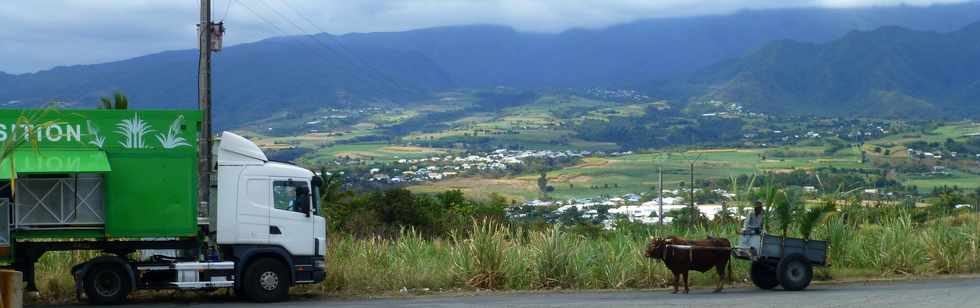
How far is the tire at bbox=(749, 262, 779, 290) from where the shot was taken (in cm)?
1833

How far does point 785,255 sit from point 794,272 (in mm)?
298

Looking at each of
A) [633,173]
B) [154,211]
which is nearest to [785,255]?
[154,211]

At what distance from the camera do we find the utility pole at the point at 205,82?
18.0 meters

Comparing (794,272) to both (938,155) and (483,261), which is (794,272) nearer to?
(483,261)

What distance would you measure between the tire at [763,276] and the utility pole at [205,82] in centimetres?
891

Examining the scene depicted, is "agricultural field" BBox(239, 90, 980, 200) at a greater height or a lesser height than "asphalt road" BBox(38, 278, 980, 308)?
greater

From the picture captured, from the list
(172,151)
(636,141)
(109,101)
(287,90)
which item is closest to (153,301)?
(172,151)

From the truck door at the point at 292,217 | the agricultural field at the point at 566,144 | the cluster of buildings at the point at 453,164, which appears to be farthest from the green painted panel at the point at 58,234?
the cluster of buildings at the point at 453,164

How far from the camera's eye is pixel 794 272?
17.9 m

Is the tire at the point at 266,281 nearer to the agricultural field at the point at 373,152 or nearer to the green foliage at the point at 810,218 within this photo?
the green foliage at the point at 810,218

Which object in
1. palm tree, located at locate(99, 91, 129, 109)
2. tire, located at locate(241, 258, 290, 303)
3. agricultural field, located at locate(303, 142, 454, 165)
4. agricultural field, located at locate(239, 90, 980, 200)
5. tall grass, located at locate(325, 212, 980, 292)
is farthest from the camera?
agricultural field, located at locate(303, 142, 454, 165)

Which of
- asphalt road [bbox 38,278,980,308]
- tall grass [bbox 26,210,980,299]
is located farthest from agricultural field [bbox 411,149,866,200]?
asphalt road [bbox 38,278,980,308]

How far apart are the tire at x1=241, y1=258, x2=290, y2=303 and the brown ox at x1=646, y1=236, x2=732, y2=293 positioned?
18.4 feet

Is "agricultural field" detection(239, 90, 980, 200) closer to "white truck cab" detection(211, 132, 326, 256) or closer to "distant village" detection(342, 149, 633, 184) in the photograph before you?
"distant village" detection(342, 149, 633, 184)
